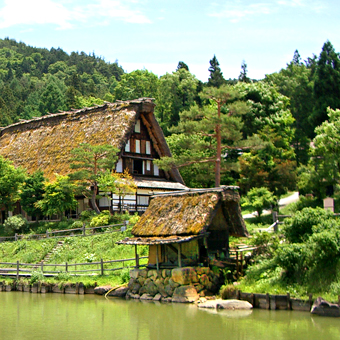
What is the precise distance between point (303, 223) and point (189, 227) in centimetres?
437

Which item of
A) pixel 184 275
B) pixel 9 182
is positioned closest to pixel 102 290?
pixel 184 275

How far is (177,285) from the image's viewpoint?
65.7 ft

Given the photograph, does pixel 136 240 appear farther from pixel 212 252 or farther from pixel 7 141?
pixel 7 141

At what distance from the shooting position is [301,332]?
581 inches

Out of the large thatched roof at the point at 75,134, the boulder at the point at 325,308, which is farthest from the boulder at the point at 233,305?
the large thatched roof at the point at 75,134

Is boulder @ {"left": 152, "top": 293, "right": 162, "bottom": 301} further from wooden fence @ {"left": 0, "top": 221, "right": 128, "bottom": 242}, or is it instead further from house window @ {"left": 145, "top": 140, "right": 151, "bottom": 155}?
house window @ {"left": 145, "top": 140, "right": 151, "bottom": 155}

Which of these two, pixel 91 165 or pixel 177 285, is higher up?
pixel 91 165

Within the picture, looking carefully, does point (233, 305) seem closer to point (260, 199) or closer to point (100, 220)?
point (100, 220)

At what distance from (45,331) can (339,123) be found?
25895mm

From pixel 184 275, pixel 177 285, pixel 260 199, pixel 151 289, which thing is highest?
pixel 260 199

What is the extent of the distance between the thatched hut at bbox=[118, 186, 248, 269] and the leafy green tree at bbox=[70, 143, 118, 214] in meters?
11.1

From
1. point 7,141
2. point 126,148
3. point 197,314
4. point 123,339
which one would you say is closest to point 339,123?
point 126,148

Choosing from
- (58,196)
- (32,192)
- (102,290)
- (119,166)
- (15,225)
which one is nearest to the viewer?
(102,290)

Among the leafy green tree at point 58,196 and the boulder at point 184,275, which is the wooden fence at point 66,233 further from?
the boulder at point 184,275
